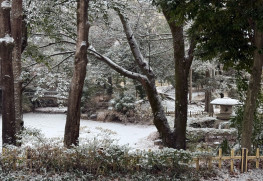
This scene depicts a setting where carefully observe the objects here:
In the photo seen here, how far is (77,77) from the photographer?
6.01 metres

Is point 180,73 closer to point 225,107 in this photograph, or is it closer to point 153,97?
point 153,97

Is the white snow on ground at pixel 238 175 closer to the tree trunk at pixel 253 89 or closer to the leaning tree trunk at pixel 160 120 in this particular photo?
the tree trunk at pixel 253 89

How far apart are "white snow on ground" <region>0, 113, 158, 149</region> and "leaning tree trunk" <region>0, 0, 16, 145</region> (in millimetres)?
4587

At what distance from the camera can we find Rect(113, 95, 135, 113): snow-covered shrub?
55.7ft

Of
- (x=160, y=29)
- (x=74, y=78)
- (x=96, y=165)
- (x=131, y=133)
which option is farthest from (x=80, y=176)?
(x=160, y=29)

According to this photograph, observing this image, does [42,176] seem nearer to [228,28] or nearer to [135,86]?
[228,28]

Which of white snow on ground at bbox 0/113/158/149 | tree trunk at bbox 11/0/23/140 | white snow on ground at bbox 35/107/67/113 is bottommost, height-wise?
white snow on ground at bbox 0/113/158/149

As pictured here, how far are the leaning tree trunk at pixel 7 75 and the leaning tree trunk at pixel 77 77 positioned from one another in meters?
1.49

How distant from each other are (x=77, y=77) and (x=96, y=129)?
8.95 m

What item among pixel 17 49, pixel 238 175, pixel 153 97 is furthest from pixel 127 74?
pixel 238 175

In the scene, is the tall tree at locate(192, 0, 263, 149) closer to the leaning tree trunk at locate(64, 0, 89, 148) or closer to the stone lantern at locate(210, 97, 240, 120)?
the leaning tree trunk at locate(64, 0, 89, 148)

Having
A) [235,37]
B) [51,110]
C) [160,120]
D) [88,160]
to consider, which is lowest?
[51,110]

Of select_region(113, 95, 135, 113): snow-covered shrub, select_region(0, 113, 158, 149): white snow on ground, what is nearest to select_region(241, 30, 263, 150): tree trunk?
select_region(0, 113, 158, 149): white snow on ground

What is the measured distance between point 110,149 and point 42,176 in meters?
1.33
